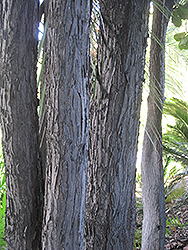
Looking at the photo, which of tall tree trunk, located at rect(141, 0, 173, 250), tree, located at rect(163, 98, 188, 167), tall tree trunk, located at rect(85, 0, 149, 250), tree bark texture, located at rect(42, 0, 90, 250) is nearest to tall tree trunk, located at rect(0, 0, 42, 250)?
tree bark texture, located at rect(42, 0, 90, 250)

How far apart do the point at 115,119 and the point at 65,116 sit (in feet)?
1.05

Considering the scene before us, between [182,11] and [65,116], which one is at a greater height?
[182,11]

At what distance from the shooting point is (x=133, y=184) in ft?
4.08


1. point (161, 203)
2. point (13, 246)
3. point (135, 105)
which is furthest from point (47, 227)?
point (161, 203)

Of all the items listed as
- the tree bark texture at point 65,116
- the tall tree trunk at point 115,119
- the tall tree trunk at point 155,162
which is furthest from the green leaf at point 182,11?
the tree bark texture at point 65,116

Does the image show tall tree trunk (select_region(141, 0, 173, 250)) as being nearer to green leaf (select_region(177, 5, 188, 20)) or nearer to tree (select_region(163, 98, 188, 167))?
green leaf (select_region(177, 5, 188, 20))

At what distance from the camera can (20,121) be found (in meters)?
1.00

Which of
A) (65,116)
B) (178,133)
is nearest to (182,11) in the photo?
(65,116)

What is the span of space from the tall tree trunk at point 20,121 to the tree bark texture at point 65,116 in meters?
0.10

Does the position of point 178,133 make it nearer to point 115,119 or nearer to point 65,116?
point 115,119

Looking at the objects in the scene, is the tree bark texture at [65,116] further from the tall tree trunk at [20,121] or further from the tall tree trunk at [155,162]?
the tall tree trunk at [155,162]

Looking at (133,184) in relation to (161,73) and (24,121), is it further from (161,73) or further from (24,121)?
(161,73)

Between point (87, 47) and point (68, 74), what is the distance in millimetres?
115

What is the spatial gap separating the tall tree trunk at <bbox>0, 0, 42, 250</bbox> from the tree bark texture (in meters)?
0.10
